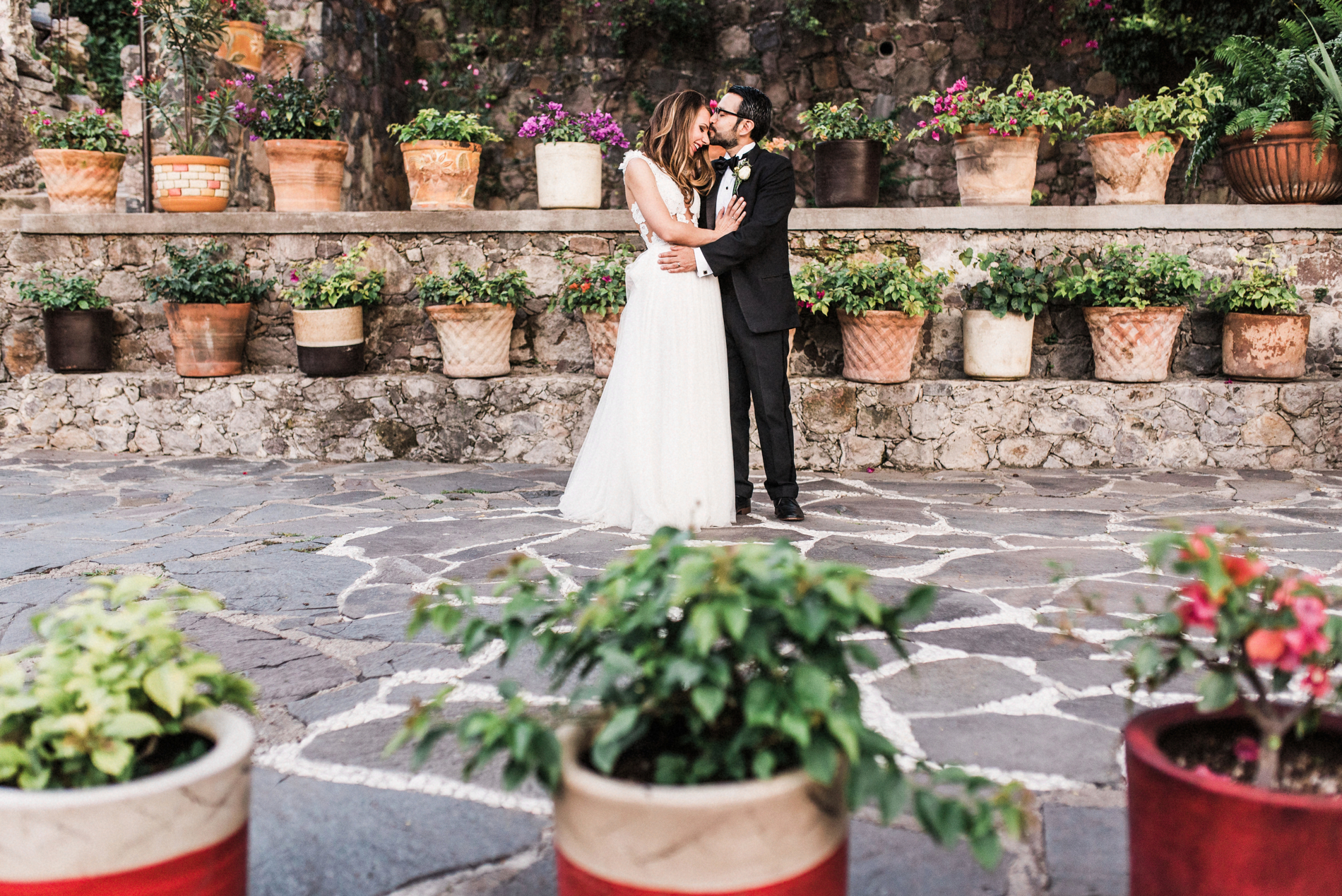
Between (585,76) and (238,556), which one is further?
(585,76)

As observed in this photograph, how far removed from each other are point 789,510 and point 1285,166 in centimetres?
355

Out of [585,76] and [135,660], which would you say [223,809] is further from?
[585,76]

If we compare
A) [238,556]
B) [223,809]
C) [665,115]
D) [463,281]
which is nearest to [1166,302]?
[665,115]

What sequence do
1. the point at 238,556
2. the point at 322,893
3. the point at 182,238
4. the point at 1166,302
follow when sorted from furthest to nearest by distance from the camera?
the point at 182,238
the point at 1166,302
the point at 238,556
the point at 322,893

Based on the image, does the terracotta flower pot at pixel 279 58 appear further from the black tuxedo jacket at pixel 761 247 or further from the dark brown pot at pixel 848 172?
the black tuxedo jacket at pixel 761 247

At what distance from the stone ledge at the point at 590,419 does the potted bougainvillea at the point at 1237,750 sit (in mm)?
4230

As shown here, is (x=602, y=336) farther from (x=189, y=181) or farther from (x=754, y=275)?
(x=189, y=181)

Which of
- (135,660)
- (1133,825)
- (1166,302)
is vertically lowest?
(1133,825)

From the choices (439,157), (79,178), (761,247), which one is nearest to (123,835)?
(761,247)

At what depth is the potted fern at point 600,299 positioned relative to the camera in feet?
18.3

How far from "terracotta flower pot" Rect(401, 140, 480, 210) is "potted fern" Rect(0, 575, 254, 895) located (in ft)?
16.9

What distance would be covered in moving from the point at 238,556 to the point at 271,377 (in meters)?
2.62

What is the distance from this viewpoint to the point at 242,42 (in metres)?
6.88

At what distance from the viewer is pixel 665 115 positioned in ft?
13.5
